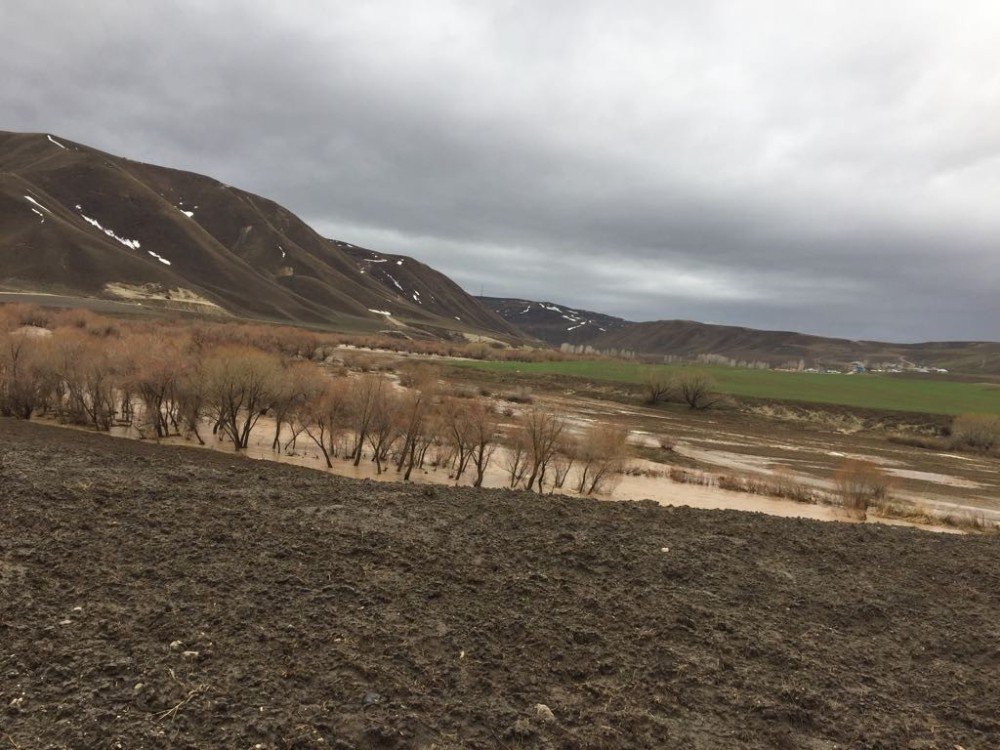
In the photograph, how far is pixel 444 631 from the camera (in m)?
7.22

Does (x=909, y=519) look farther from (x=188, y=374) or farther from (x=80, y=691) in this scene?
(x=188, y=374)

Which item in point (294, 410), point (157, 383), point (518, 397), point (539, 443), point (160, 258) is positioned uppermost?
point (160, 258)

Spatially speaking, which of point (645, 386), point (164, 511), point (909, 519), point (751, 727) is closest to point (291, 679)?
point (751, 727)

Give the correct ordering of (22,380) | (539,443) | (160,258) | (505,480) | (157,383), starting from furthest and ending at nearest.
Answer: (160,258) → (22,380) → (157,383) → (505,480) → (539,443)

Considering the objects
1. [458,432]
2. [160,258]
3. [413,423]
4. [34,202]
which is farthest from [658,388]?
[34,202]

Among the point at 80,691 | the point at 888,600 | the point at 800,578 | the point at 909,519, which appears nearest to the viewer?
the point at 80,691

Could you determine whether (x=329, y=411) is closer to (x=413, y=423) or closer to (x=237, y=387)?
(x=413, y=423)

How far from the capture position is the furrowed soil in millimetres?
5395

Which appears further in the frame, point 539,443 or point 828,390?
point 828,390

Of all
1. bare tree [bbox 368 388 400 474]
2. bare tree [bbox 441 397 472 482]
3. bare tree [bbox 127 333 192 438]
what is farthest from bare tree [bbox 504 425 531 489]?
bare tree [bbox 127 333 192 438]

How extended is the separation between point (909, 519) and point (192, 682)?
91.4 ft

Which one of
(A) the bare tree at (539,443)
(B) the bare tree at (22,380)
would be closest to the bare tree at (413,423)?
(A) the bare tree at (539,443)

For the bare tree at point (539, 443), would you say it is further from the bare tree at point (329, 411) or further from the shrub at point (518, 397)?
the shrub at point (518, 397)

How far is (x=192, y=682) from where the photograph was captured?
5.54m
